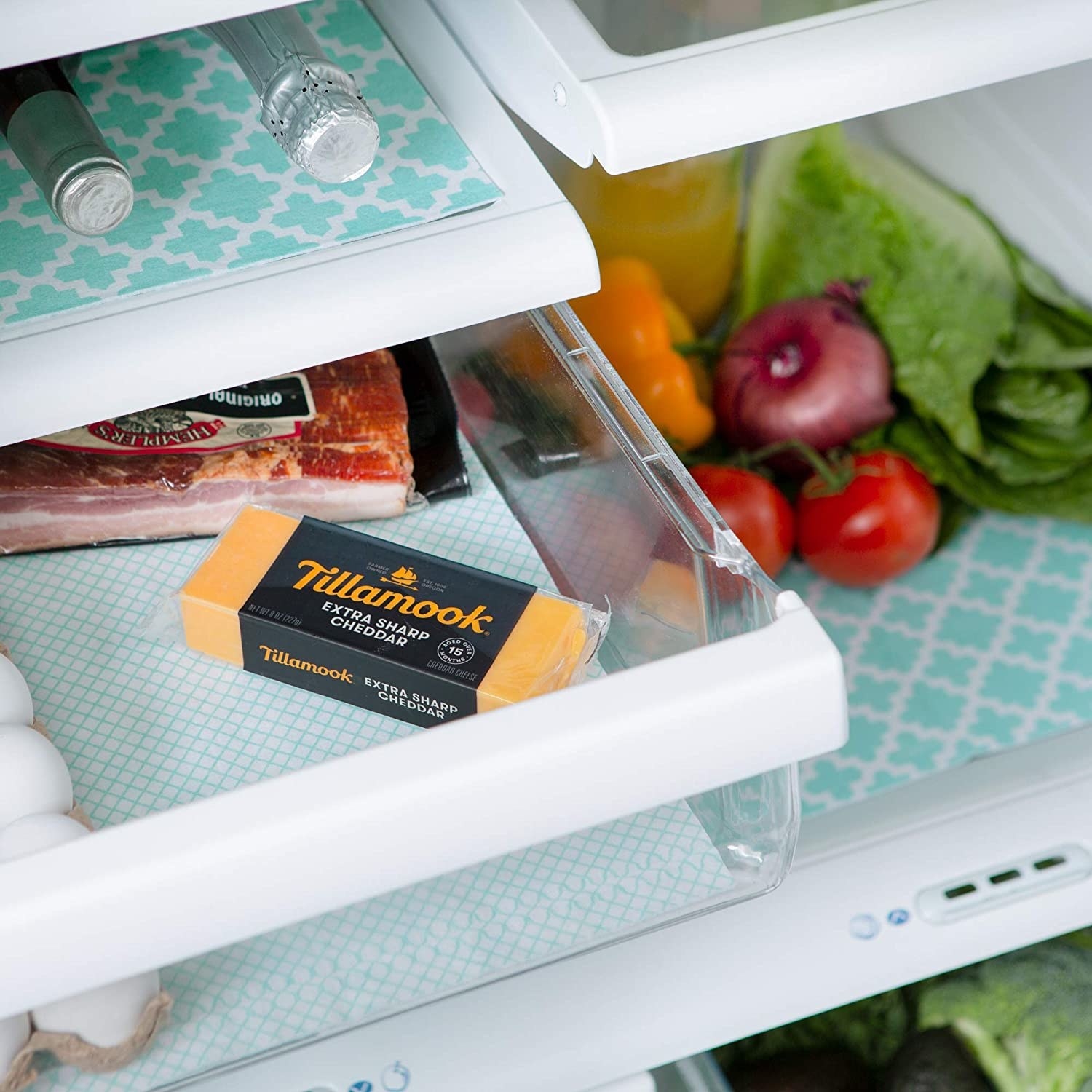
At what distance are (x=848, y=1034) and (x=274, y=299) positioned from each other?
725 mm

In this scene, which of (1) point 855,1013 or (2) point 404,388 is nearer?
(2) point 404,388

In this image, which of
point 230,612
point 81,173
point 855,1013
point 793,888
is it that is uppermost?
point 81,173

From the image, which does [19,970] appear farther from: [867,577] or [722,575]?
[867,577]

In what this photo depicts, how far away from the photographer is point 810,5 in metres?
0.71

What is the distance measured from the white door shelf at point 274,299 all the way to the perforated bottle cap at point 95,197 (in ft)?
0.13

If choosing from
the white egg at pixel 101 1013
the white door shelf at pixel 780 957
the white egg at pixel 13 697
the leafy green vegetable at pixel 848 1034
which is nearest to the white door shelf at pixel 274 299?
the white egg at pixel 13 697

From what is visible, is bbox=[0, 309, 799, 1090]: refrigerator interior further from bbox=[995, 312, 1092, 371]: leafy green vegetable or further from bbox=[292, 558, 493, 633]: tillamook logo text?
bbox=[995, 312, 1092, 371]: leafy green vegetable

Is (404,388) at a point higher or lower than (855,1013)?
higher

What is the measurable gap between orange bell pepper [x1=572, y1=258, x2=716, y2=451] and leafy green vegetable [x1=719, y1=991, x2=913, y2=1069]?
1.72 feet

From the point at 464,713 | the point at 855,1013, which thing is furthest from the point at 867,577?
the point at 464,713

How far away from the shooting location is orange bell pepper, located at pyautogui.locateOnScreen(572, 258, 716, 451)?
4.00 ft

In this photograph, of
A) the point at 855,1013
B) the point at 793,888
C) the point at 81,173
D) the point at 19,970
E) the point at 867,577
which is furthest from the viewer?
the point at 867,577

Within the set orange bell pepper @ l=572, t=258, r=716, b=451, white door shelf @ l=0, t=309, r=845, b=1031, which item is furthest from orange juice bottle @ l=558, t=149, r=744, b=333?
white door shelf @ l=0, t=309, r=845, b=1031

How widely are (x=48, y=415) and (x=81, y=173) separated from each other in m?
0.11
